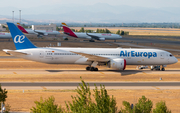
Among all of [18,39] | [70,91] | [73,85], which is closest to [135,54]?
[73,85]

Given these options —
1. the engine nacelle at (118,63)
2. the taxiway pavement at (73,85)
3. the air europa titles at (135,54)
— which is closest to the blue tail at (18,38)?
the taxiway pavement at (73,85)

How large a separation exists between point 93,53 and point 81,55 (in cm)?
249

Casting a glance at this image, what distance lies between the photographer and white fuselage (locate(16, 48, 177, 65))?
162ft

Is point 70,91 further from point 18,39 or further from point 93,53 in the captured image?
point 18,39

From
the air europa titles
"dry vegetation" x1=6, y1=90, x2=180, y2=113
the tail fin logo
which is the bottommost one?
"dry vegetation" x1=6, y1=90, x2=180, y2=113

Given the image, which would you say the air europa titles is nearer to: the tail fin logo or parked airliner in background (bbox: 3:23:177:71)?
parked airliner in background (bbox: 3:23:177:71)

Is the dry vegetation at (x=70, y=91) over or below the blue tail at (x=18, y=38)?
below

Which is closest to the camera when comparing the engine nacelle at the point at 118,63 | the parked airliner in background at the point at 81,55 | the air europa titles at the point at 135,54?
the engine nacelle at the point at 118,63

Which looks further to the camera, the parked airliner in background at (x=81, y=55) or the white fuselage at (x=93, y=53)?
the white fuselage at (x=93, y=53)

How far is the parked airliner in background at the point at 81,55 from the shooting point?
160 ft

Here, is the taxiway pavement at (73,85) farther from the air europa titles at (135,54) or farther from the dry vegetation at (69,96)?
the air europa titles at (135,54)

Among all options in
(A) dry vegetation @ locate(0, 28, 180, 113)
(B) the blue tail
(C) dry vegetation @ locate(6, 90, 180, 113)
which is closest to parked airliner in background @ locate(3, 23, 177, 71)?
(B) the blue tail

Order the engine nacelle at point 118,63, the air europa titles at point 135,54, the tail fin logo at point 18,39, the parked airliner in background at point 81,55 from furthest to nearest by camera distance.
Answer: the air europa titles at point 135,54, the tail fin logo at point 18,39, the parked airliner in background at point 81,55, the engine nacelle at point 118,63

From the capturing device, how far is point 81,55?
5012 cm
